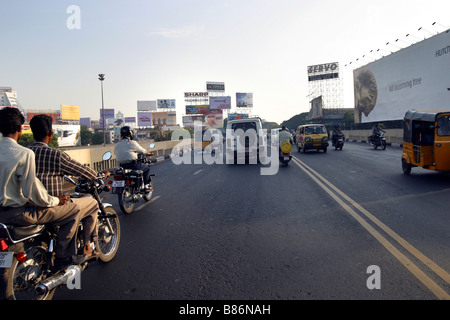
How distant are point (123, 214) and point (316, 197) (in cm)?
476

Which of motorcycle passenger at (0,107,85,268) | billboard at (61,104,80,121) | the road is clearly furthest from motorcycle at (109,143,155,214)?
billboard at (61,104,80,121)

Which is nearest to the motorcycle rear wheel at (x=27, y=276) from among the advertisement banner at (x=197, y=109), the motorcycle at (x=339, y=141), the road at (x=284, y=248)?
the road at (x=284, y=248)

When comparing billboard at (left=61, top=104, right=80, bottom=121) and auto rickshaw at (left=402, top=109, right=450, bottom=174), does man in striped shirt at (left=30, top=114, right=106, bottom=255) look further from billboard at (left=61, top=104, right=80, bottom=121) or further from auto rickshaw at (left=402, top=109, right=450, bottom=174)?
billboard at (left=61, top=104, right=80, bottom=121)

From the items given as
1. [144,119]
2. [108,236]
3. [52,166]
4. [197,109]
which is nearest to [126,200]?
[108,236]

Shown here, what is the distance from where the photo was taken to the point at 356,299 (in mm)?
3436

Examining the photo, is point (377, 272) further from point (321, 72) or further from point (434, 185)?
point (321, 72)

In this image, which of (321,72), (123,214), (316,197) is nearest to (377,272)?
(316,197)

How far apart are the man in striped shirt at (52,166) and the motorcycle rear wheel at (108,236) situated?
0.55m

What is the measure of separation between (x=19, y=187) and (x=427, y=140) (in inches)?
454

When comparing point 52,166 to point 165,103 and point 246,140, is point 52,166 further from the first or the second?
point 165,103

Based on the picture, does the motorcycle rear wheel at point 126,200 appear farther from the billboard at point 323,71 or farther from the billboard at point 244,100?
the billboard at point 244,100

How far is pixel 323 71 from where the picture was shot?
8631cm

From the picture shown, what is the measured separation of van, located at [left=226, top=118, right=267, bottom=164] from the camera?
60.8 ft
